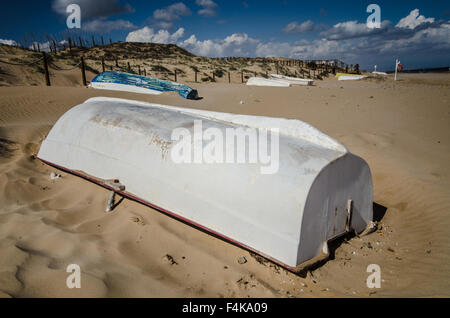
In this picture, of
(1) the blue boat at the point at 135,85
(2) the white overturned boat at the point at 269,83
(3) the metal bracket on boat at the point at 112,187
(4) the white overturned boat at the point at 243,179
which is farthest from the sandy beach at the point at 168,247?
(2) the white overturned boat at the point at 269,83

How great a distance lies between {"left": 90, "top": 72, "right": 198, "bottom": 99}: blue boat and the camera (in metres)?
11.7

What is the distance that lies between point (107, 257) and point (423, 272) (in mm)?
3093

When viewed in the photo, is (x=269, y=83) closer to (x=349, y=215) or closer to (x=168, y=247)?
(x=349, y=215)

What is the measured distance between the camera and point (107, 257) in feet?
7.93

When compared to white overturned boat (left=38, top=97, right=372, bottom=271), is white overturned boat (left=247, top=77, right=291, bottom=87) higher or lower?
higher

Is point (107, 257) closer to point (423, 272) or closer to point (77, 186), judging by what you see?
point (77, 186)

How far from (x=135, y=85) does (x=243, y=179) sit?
1078 centimetres

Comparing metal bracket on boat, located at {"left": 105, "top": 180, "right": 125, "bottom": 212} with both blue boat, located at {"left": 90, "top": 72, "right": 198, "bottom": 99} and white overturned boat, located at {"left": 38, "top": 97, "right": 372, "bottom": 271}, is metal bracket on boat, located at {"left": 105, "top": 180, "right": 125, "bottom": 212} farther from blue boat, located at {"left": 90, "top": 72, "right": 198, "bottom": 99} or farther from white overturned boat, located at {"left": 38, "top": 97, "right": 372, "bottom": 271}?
blue boat, located at {"left": 90, "top": 72, "right": 198, "bottom": 99}

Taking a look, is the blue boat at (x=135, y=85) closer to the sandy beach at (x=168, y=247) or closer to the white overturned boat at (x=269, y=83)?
the sandy beach at (x=168, y=247)

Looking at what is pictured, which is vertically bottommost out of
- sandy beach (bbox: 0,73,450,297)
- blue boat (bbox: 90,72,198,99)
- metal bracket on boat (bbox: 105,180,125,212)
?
sandy beach (bbox: 0,73,450,297)

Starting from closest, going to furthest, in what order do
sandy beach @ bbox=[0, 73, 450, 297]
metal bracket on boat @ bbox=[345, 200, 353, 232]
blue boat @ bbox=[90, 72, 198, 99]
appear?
sandy beach @ bbox=[0, 73, 450, 297] < metal bracket on boat @ bbox=[345, 200, 353, 232] < blue boat @ bbox=[90, 72, 198, 99]

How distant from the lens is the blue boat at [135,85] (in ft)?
38.3

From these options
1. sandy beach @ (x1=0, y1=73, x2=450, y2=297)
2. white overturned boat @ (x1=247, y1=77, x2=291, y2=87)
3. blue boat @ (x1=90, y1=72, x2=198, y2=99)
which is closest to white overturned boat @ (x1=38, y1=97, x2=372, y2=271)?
sandy beach @ (x1=0, y1=73, x2=450, y2=297)

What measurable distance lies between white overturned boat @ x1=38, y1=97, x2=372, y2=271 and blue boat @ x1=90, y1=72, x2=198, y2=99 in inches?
331
